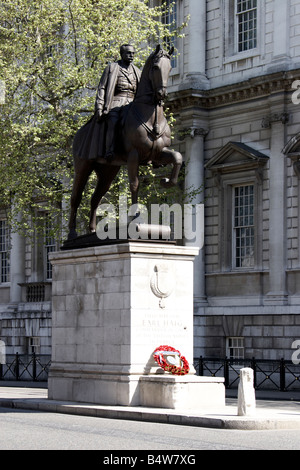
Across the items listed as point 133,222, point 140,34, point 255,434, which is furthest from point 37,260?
point 255,434

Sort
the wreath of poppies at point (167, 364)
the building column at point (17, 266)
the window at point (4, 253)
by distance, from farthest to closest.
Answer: the window at point (4, 253) → the building column at point (17, 266) → the wreath of poppies at point (167, 364)

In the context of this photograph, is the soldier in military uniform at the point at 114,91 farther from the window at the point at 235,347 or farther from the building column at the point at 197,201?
the window at the point at 235,347

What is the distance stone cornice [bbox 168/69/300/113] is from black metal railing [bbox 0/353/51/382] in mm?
10747

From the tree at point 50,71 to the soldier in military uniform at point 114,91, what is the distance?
13833mm

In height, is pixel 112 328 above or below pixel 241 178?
below

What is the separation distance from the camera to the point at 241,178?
4125cm

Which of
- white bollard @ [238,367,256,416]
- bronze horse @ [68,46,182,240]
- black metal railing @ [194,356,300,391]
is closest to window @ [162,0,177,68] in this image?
black metal railing @ [194,356,300,391]

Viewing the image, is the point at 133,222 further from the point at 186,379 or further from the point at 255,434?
the point at 255,434

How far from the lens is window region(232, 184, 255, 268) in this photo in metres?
41.0

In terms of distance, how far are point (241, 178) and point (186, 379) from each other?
2086cm

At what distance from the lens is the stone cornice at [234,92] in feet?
128

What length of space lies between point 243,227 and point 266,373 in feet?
23.0

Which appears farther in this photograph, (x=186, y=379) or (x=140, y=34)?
(x=140, y=34)

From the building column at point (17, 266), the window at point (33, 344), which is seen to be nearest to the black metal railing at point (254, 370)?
→ the window at point (33, 344)
